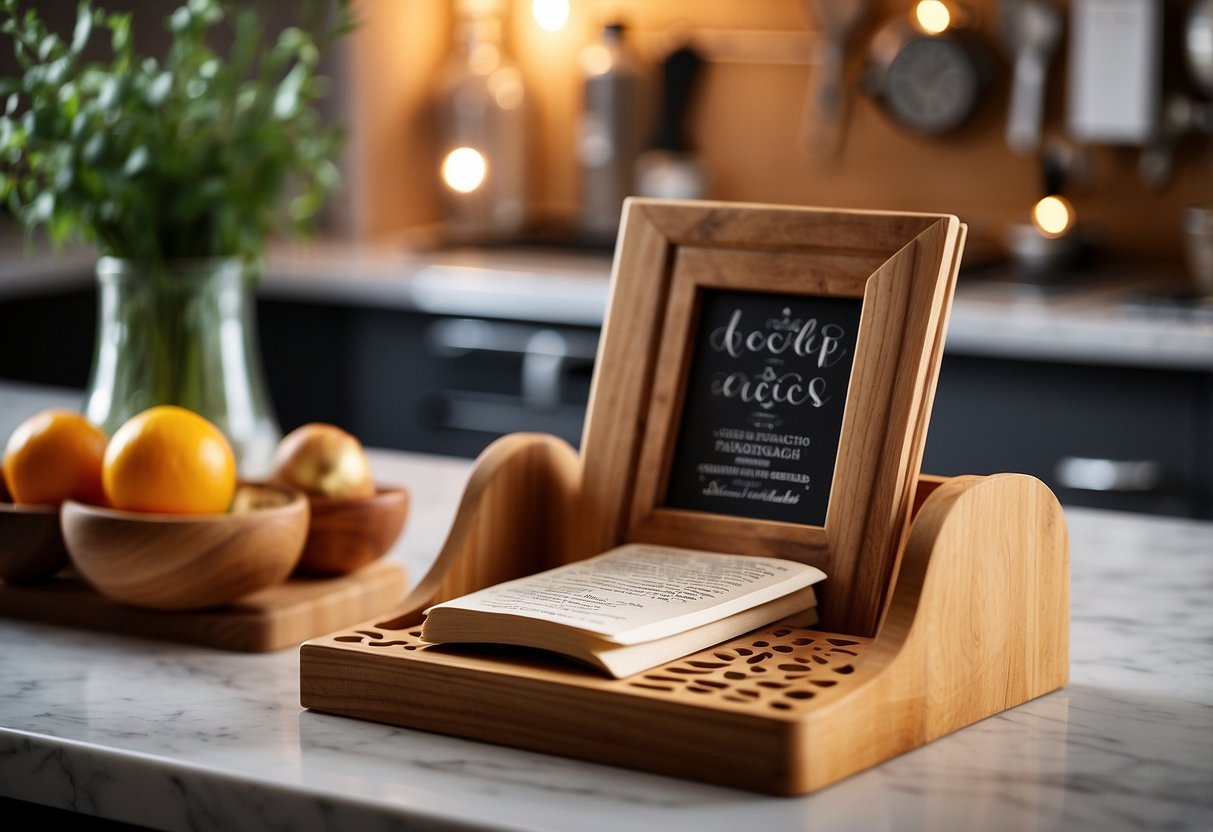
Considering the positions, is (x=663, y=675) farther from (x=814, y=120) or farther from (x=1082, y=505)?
(x=814, y=120)

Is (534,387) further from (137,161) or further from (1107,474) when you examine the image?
(137,161)

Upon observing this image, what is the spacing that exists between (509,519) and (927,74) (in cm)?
226

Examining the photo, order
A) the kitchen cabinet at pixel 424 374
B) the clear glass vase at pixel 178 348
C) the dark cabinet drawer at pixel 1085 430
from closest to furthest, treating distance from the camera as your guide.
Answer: the clear glass vase at pixel 178 348 → the dark cabinet drawer at pixel 1085 430 → the kitchen cabinet at pixel 424 374

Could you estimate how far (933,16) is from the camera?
10.1 ft

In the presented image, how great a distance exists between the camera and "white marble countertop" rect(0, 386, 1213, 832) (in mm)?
755

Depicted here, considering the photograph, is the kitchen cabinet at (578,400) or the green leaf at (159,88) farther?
the kitchen cabinet at (578,400)

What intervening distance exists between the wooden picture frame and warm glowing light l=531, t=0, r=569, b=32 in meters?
2.58

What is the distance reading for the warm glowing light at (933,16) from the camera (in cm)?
305

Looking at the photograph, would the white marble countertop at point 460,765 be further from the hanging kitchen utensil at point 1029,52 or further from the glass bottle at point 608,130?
the glass bottle at point 608,130

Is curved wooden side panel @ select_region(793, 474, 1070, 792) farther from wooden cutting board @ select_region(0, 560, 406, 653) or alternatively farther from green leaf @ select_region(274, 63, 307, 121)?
green leaf @ select_region(274, 63, 307, 121)

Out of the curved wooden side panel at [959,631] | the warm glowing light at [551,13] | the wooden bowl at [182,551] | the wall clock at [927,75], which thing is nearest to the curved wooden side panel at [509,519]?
the wooden bowl at [182,551]

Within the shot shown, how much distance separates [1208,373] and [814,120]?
1.19 metres

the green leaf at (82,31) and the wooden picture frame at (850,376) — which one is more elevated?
the green leaf at (82,31)

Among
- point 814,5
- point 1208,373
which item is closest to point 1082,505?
point 1208,373
